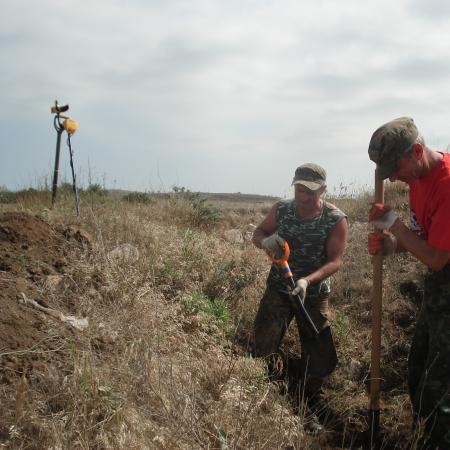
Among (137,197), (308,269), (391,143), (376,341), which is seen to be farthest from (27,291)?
(137,197)

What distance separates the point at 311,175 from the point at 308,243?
21.4 inches

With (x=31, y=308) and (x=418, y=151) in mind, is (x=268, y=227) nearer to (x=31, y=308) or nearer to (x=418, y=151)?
Result: (x=418, y=151)

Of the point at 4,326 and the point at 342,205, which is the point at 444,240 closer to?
the point at 4,326

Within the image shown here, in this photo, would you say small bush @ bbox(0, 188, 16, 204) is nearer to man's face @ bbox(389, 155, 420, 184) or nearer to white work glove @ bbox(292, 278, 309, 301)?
white work glove @ bbox(292, 278, 309, 301)

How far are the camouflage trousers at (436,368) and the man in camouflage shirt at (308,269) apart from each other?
98 centimetres

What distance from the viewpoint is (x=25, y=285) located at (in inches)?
143

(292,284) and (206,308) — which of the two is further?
(206,308)

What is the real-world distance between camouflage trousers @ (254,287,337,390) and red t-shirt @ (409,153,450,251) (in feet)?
4.07

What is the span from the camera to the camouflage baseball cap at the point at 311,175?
383 cm

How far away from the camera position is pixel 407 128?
2779mm

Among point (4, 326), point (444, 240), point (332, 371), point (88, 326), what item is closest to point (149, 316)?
point (88, 326)

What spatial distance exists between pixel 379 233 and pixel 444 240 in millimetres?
696

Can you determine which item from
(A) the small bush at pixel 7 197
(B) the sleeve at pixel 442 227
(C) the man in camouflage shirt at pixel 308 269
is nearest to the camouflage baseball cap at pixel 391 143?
(B) the sleeve at pixel 442 227

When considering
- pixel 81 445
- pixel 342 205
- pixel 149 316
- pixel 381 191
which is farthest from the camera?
pixel 342 205
